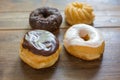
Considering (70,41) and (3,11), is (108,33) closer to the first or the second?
(70,41)

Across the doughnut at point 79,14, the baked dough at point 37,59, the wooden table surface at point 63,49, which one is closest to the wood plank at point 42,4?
the wooden table surface at point 63,49

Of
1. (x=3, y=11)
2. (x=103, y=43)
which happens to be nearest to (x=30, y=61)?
(x=103, y=43)

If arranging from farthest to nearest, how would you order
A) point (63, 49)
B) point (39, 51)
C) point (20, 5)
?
point (20, 5)
point (63, 49)
point (39, 51)

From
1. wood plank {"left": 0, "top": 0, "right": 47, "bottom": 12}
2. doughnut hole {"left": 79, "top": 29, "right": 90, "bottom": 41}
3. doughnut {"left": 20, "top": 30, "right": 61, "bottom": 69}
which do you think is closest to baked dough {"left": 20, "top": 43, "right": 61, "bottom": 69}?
doughnut {"left": 20, "top": 30, "right": 61, "bottom": 69}

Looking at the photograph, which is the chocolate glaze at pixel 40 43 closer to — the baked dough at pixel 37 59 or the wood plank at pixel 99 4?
the baked dough at pixel 37 59

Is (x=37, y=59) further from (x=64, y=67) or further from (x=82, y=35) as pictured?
(x=82, y=35)

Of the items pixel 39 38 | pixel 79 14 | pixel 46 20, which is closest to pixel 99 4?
pixel 79 14
